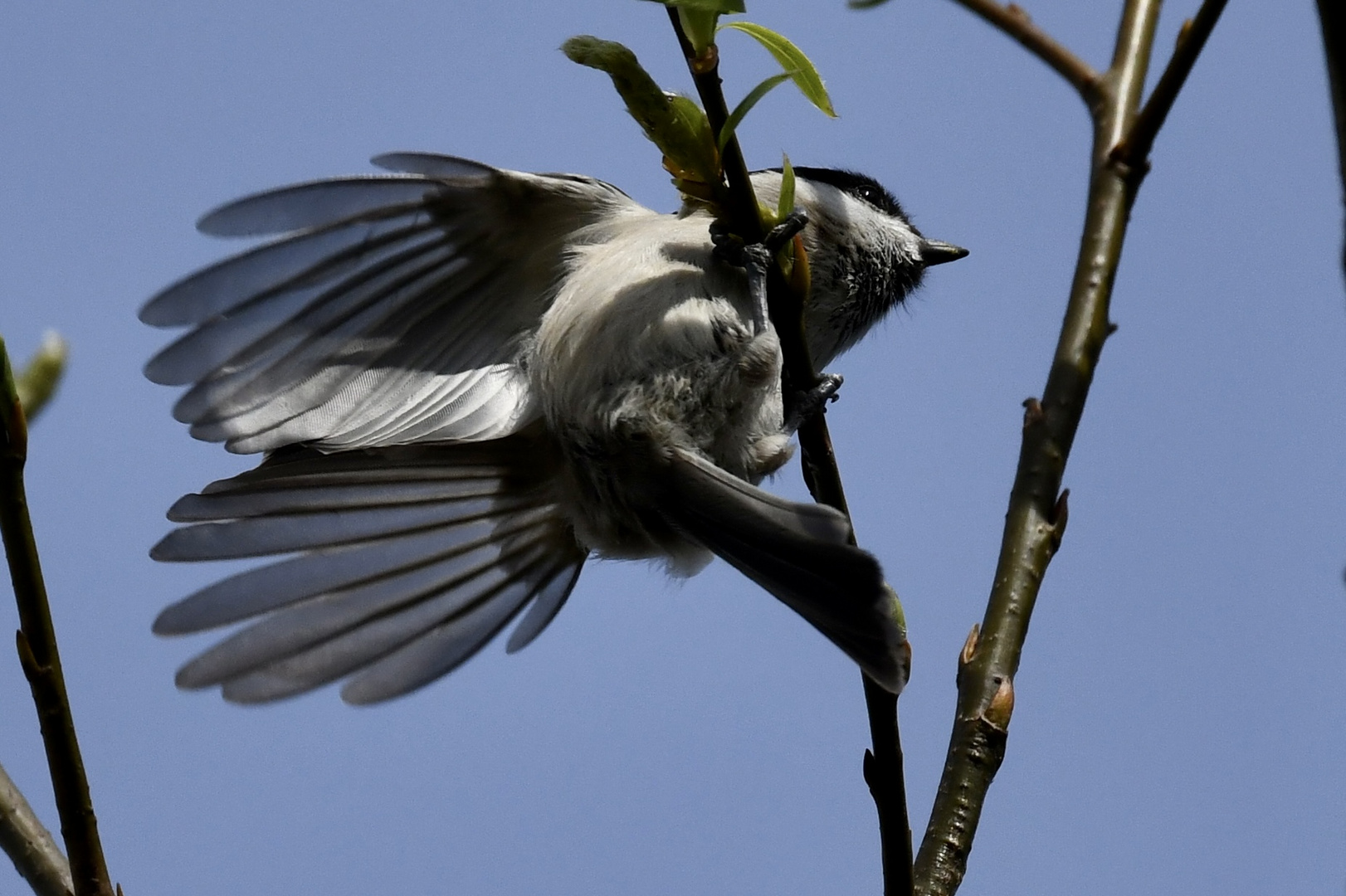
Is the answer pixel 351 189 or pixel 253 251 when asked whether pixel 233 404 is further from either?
pixel 351 189

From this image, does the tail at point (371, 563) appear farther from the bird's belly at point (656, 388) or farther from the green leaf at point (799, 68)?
the green leaf at point (799, 68)

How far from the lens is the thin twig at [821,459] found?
130 centimetres

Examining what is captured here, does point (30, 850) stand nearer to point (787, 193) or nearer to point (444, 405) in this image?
point (444, 405)

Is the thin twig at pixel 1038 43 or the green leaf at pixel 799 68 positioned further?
the thin twig at pixel 1038 43

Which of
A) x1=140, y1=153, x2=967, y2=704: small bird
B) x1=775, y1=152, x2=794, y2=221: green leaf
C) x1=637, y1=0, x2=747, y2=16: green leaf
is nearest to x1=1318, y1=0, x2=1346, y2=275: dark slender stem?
x1=637, y1=0, x2=747, y2=16: green leaf

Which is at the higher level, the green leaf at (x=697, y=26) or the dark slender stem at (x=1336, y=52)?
the green leaf at (x=697, y=26)

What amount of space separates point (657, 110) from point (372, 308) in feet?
2.51

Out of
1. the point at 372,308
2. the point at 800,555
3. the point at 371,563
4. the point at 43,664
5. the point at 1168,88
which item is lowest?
the point at 43,664

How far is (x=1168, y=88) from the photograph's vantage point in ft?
5.34

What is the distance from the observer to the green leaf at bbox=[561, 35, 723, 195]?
132 centimetres

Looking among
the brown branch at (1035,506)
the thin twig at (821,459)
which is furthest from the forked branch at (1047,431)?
the thin twig at (821,459)

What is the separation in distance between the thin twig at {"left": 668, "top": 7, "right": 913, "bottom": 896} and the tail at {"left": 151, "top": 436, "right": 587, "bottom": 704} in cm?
61

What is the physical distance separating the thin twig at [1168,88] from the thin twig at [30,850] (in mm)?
1514

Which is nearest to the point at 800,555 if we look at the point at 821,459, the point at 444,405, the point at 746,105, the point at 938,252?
the point at 821,459
